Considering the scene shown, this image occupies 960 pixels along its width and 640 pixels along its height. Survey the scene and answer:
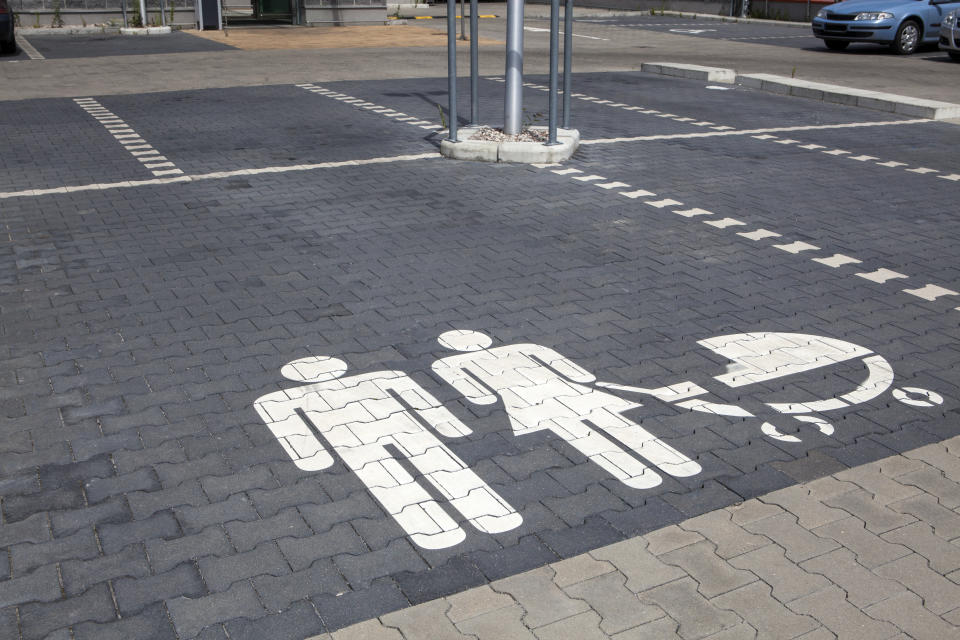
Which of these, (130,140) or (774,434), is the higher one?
(130,140)

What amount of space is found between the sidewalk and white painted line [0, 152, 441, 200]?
7993 millimetres

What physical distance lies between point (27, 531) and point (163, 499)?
58 centimetres

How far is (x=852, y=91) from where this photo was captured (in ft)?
55.9

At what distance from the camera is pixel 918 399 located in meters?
5.73

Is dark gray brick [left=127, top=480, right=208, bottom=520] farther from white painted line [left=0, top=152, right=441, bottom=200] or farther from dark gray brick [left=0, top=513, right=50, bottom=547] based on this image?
white painted line [left=0, top=152, right=441, bottom=200]

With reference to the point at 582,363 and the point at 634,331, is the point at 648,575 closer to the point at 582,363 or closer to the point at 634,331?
the point at 582,363

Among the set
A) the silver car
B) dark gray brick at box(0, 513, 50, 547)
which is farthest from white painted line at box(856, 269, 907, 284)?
the silver car

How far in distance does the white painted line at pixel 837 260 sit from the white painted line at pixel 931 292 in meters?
0.70

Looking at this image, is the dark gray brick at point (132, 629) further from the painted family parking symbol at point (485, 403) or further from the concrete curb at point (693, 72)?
the concrete curb at point (693, 72)

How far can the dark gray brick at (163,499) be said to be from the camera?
15.1 feet

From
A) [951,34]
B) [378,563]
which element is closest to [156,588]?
[378,563]

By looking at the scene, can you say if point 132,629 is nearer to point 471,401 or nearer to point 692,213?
point 471,401

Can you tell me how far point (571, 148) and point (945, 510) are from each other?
26.9ft

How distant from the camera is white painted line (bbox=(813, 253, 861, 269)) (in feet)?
26.8
